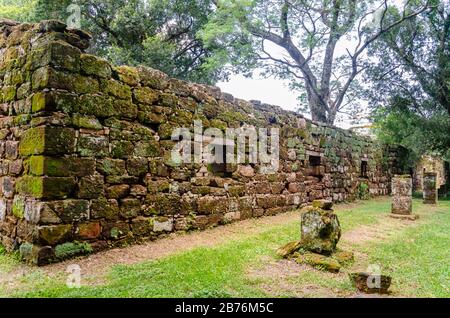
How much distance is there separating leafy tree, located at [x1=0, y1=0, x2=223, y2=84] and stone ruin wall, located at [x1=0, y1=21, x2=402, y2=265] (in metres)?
8.51

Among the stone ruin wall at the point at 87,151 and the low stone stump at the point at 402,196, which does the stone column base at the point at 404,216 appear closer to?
the low stone stump at the point at 402,196

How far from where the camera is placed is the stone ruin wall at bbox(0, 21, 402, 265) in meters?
4.69

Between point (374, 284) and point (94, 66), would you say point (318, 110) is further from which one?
point (374, 284)

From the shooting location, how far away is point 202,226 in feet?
22.6

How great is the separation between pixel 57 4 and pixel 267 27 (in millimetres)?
8877

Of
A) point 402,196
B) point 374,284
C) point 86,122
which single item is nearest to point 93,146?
point 86,122

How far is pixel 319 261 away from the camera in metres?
4.88

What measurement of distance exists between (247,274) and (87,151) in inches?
107

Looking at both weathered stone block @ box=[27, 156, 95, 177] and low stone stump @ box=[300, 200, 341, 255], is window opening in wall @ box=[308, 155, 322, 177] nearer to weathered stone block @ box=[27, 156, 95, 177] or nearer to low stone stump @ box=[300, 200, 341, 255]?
low stone stump @ box=[300, 200, 341, 255]

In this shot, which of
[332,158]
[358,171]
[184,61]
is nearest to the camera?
[332,158]

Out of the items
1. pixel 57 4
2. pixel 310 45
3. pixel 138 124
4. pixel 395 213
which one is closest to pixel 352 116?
pixel 310 45

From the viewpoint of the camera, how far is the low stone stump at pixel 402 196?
10234mm

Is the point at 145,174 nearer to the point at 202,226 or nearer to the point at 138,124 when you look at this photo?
the point at 138,124

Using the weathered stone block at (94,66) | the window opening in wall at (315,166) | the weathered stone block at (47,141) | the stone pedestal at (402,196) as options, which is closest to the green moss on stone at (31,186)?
the weathered stone block at (47,141)
